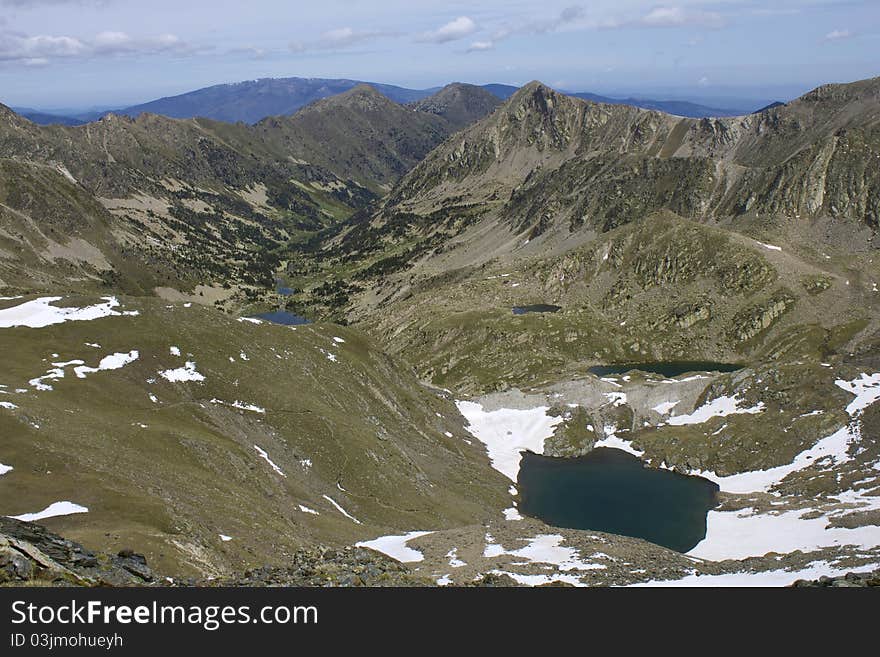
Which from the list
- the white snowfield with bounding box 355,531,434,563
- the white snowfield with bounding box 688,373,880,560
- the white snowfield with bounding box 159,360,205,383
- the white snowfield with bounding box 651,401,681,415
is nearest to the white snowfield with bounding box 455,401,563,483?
the white snowfield with bounding box 651,401,681,415

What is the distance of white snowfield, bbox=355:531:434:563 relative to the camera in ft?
193

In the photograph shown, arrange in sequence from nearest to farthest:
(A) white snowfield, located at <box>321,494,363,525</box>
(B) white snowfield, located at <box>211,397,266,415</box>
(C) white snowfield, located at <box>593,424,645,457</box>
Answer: (A) white snowfield, located at <box>321,494,363,525</box>
(B) white snowfield, located at <box>211,397,266,415</box>
(C) white snowfield, located at <box>593,424,645,457</box>

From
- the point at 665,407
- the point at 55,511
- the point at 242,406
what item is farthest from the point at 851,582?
the point at 665,407

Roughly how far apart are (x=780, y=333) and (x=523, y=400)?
101 meters

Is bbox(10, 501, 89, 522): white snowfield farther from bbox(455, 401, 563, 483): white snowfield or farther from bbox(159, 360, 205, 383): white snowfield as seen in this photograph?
bbox(455, 401, 563, 483): white snowfield

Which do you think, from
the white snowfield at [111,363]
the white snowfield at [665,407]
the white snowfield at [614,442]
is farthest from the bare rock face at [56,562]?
the white snowfield at [665,407]

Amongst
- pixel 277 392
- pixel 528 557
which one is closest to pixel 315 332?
pixel 277 392

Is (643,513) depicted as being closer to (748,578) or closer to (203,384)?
(748,578)

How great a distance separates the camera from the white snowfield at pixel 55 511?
45.0 m

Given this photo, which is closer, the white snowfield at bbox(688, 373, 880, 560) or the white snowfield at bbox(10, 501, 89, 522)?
the white snowfield at bbox(10, 501, 89, 522)

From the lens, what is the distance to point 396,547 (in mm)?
62938

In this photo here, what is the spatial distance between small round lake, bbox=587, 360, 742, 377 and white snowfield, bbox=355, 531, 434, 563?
126 meters

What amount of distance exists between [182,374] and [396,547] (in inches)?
1732

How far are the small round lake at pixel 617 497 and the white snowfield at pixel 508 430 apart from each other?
9.61 feet
